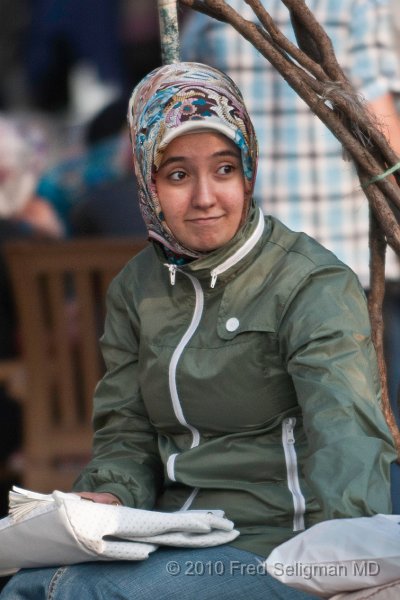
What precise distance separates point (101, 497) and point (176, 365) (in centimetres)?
32

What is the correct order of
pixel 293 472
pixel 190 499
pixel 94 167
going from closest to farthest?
pixel 293 472, pixel 190 499, pixel 94 167

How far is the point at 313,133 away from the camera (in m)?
3.89

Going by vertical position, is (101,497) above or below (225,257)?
below

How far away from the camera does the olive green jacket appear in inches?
88.6

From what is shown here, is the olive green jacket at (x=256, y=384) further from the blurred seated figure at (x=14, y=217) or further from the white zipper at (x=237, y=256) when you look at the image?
the blurred seated figure at (x=14, y=217)

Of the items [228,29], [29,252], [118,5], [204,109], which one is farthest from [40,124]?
[204,109]

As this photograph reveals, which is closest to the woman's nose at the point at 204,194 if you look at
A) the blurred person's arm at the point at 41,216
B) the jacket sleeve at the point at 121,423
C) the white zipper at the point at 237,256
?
the white zipper at the point at 237,256

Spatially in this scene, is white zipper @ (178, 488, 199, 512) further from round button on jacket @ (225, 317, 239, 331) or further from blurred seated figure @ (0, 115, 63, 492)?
blurred seated figure @ (0, 115, 63, 492)

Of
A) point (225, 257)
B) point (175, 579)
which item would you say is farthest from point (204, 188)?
point (175, 579)

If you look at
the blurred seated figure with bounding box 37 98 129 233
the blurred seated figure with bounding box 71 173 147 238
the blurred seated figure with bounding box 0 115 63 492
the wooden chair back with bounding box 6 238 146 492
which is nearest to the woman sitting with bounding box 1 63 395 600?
the wooden chair back with bounding box 6 238 146 492

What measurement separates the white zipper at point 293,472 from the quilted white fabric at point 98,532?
4.9 inches

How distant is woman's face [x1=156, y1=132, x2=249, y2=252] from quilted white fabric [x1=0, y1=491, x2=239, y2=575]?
560mm

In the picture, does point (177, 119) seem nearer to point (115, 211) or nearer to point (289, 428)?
point (289, 428)

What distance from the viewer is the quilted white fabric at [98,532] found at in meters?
2.25
